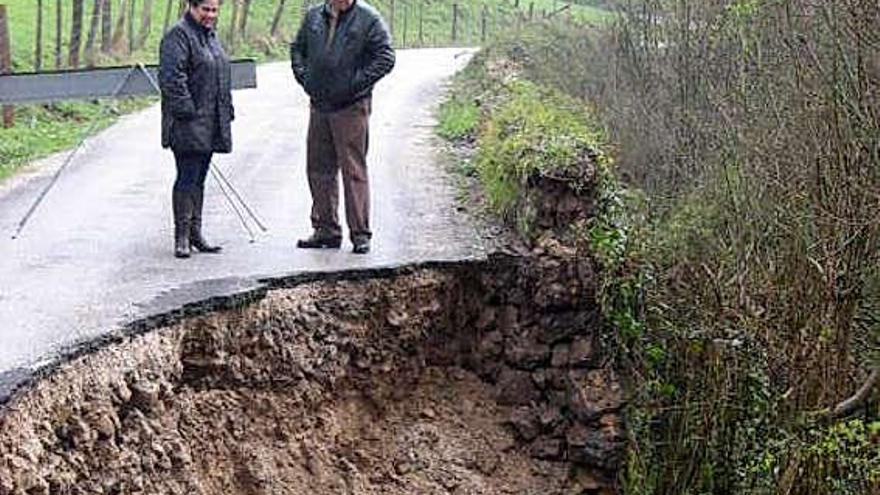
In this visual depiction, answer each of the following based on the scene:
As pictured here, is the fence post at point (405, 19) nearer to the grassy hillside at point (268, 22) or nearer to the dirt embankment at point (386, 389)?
the grassy hillside at point (268, 22)

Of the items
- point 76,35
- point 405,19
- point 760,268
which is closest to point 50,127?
point 76,35

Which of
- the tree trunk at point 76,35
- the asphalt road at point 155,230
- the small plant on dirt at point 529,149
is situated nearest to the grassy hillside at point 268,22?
the tree trunk at point 76,35

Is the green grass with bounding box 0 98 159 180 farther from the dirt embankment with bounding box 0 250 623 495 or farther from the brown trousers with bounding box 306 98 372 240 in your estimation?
the dirt embankment with bounding box 0 250 623 495

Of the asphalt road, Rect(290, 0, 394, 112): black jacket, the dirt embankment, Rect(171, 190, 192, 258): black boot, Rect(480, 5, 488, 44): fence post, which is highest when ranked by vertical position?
Rect(290, 0, 394, 112): black jacket

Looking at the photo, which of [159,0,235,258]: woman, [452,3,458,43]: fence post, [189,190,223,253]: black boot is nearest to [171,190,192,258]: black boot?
[159,0,235,258]: woman

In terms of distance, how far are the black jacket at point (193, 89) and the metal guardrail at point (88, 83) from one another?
3.61 ft

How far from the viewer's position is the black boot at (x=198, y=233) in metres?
9.09

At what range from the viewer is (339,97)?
8930 mm

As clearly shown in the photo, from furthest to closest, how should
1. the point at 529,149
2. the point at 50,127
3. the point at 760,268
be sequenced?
1. the point at 50,127
2. the point at 529,149
3. the point at 760,268

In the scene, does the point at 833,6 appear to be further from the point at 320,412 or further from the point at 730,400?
the point at 320,412

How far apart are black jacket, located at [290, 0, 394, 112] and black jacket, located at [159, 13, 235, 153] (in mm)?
640

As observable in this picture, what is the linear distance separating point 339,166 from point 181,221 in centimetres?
124

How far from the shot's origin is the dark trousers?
888 cm

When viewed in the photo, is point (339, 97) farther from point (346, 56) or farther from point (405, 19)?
point (405, 19)
